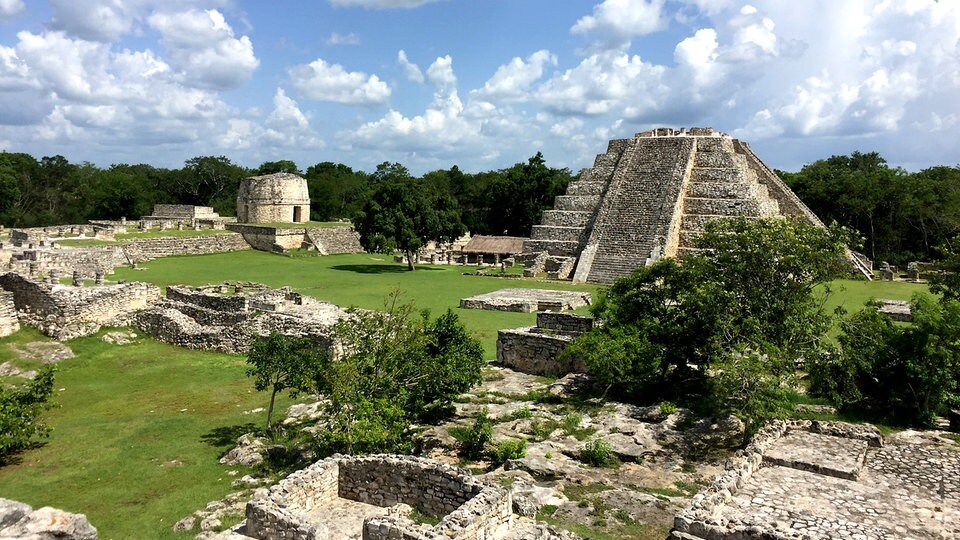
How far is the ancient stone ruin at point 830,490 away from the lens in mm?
7957

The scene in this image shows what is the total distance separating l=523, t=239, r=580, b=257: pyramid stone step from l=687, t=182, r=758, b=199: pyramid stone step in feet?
27.0

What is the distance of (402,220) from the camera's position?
3809 centimetres

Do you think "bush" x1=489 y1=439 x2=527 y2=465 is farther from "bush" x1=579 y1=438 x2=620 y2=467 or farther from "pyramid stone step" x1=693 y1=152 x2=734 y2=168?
"pyramid stone step" x1=693 y1=152 x2=734 y2=168

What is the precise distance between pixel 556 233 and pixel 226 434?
3028 centimetres

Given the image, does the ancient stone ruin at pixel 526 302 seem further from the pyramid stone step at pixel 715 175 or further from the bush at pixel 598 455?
the pyramid stone step at pixel 715 175

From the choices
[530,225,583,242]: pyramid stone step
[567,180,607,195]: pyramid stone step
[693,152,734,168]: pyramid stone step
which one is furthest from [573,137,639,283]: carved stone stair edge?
[693,152,734,168]: pyramid stone step

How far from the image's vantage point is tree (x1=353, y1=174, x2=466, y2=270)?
37875mm

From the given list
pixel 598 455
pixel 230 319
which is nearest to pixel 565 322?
pixel 598 455

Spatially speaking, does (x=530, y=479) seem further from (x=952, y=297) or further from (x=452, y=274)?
(x=452, y=274)

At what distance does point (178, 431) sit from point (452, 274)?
24.0 meters

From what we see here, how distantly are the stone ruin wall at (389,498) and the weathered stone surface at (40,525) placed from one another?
1.90m

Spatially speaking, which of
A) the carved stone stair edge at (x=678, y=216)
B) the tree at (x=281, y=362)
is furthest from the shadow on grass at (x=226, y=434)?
the carved stone stair edge at (x=678, y=216)

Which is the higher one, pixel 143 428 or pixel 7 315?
pixel 7 315

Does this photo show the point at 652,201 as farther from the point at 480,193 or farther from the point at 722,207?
the point at 480,193
